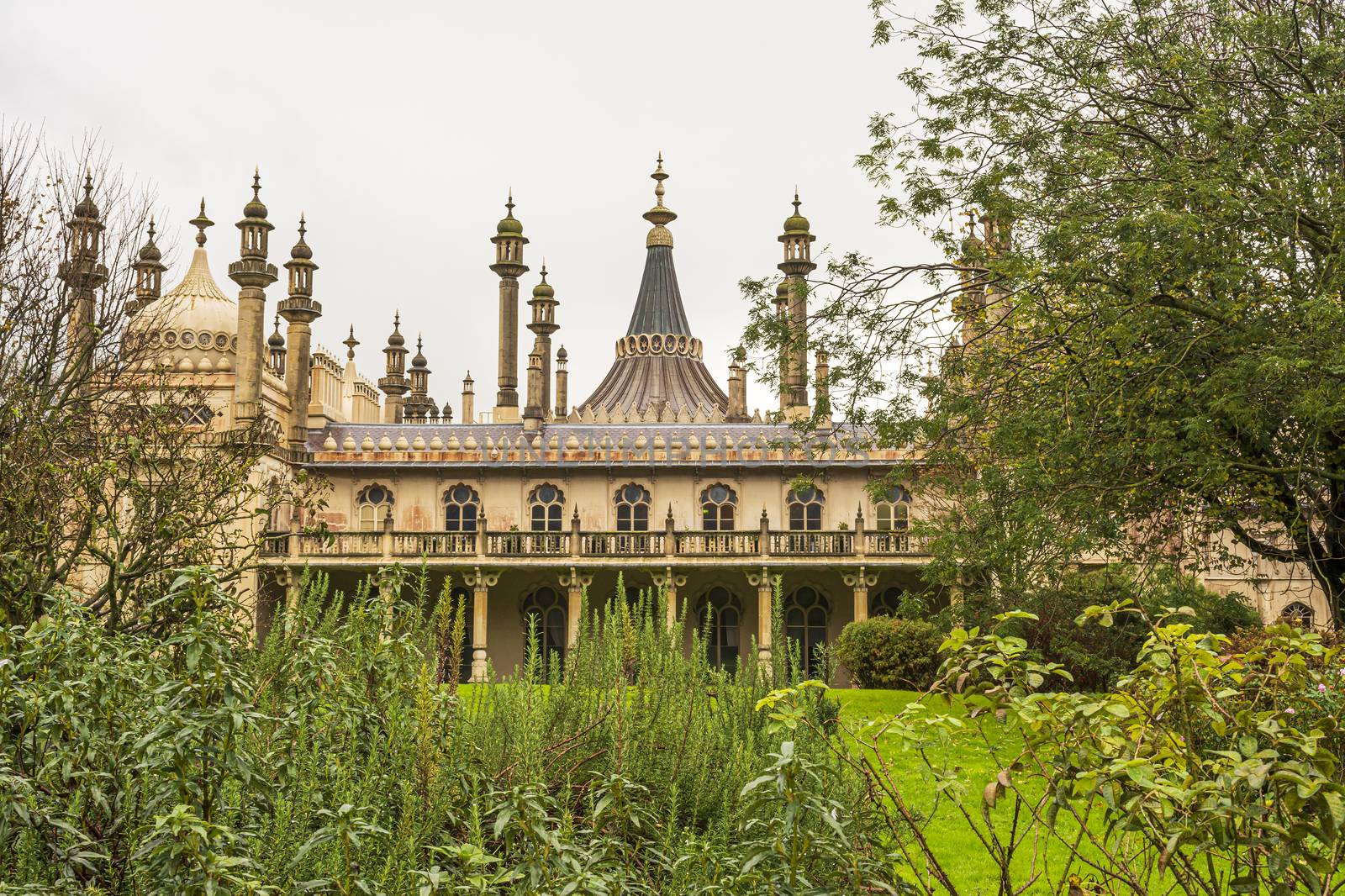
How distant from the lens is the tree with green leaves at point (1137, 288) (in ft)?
45.5

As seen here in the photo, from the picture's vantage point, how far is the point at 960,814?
46.9 ft

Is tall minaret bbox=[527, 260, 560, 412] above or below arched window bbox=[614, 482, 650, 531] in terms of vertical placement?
above

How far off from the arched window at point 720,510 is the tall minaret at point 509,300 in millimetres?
7012

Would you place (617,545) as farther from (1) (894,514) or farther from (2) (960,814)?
(2) (960,814)

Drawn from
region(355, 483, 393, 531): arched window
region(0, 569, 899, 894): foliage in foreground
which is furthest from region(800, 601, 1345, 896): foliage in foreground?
region(355, 483, 393, 531): arched window

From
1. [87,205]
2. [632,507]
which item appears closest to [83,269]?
[87,205]

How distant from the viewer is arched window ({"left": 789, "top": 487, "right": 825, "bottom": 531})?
3809 centimetres

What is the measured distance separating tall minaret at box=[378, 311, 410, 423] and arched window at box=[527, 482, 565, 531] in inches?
672

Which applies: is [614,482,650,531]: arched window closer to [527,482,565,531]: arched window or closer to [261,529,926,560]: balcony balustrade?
[527,482,565,531]: arched window

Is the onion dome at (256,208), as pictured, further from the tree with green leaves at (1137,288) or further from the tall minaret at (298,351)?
the tree with green leaves at (1137,288)

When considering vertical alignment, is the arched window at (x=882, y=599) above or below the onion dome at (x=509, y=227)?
below

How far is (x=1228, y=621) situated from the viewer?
23828mm

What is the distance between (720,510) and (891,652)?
13226mm

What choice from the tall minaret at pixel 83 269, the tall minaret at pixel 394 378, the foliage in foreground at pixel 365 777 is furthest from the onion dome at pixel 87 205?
the tall minaret at pixel 394 378
